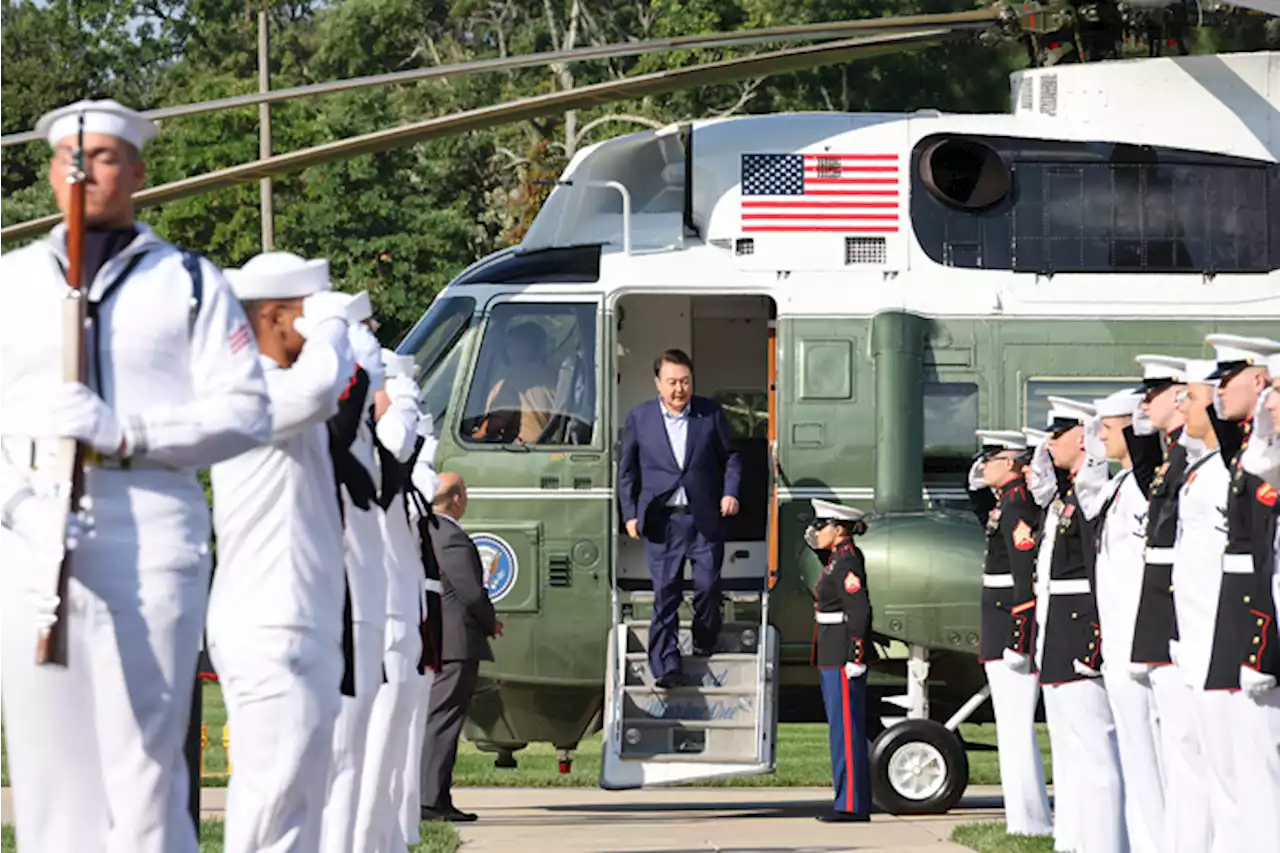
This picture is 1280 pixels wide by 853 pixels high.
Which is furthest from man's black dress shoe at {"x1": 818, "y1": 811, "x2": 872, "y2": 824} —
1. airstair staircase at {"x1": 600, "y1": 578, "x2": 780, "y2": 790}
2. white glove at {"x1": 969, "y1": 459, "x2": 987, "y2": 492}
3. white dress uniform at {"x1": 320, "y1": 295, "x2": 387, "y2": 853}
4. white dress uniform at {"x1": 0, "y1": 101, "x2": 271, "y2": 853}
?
white dress uniform at {"x1": 0, "y1": 101, "x2": 271, "y2": 853}

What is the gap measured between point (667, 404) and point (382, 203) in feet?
72.4

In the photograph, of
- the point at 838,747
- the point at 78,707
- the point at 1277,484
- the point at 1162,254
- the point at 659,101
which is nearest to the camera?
the point at 78,707

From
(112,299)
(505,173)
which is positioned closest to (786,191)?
(112,299)

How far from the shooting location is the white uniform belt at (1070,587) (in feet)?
35.6

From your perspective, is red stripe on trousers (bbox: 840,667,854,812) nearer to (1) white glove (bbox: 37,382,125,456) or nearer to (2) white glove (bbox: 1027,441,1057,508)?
(2) white glove (bbox: 1027,441,1057,508)

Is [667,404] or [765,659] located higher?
[667,404]

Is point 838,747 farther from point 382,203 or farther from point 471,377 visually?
point 382,203

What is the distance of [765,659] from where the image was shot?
44.3 feet

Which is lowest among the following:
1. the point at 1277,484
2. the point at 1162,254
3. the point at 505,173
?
the point at 1277,484

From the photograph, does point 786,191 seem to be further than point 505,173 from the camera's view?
No

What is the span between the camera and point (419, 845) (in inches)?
440

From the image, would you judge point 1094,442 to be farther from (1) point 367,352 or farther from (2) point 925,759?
(1) point 367,352

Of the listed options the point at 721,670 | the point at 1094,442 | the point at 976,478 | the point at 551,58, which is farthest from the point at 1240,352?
the point at 721,670

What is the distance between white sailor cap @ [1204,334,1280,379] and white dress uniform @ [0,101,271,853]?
3.74m
